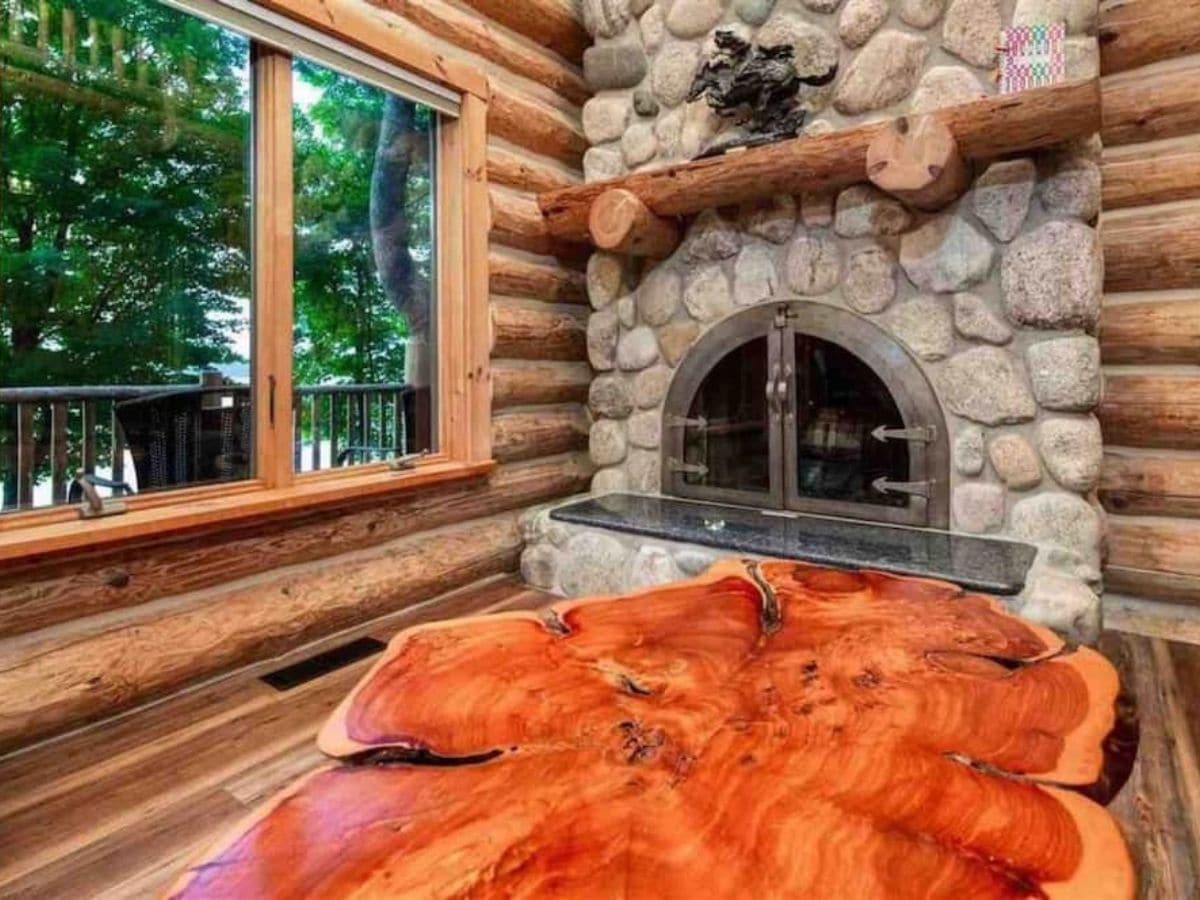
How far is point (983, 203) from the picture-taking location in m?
2.63

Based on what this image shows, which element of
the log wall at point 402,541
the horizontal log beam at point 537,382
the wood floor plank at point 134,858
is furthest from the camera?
the horizontal log beam at point 537,382

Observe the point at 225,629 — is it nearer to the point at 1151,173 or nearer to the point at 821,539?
the point at 821,539

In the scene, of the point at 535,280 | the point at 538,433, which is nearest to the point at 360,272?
the point at 535,280

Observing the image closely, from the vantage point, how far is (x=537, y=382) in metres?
3.54

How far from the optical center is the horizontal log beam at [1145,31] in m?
2.69

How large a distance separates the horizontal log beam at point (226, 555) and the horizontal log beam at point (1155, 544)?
8.11 ft

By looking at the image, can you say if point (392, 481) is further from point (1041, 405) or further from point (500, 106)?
point (1041, 405)

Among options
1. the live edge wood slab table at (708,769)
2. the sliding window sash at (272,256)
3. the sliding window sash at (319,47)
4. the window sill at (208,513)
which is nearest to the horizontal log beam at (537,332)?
the window sill at (208,513)

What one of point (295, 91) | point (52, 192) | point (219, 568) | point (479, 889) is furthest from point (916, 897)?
point (295, 91)

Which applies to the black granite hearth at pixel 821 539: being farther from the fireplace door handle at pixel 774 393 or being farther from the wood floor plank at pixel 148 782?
the wood floor plank at pixel 148 782

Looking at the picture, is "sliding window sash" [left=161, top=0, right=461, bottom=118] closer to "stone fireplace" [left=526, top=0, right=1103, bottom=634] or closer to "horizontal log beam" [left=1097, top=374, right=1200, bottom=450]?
"stone fireplace" [left=526, top=0, right=1103, bottom=634]

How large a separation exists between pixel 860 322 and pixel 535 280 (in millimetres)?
1498

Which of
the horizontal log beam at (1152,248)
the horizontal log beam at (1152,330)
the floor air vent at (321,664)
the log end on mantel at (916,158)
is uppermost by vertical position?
the log end on mantel at (916,158)

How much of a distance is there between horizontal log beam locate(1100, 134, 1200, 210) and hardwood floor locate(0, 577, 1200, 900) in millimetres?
1730
